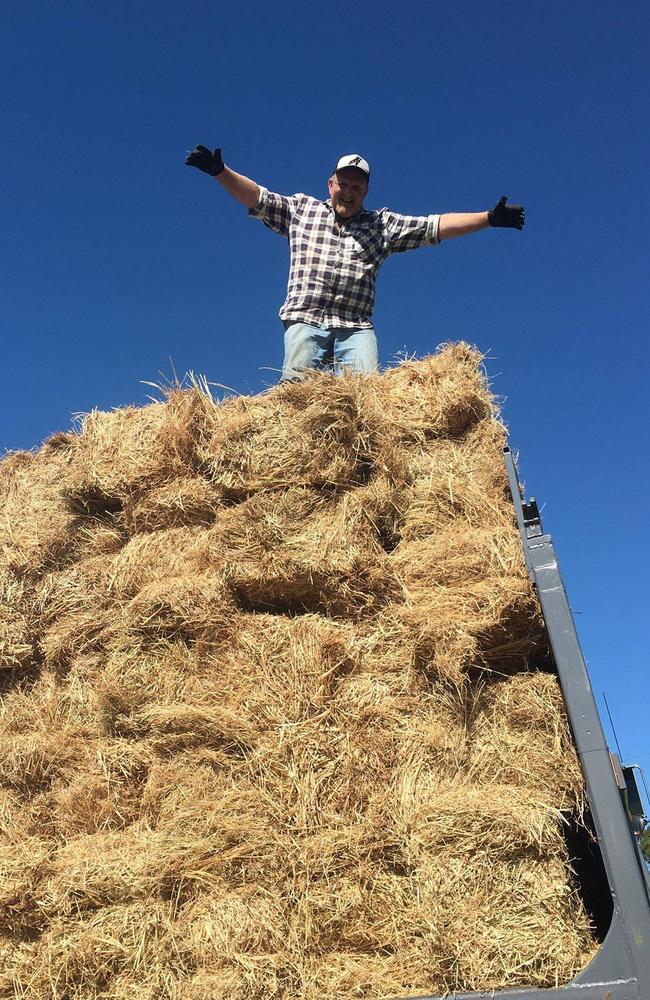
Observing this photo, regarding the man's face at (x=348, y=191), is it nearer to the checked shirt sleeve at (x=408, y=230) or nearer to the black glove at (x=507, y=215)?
the checked shirt sleeve at (x=408, y=230)

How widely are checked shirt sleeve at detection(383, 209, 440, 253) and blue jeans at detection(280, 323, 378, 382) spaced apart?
0.69 metres

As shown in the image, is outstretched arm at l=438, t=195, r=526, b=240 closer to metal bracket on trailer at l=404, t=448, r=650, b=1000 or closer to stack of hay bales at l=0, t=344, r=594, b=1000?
stack of hay bales at l=0, t=344, r=594, b=1000

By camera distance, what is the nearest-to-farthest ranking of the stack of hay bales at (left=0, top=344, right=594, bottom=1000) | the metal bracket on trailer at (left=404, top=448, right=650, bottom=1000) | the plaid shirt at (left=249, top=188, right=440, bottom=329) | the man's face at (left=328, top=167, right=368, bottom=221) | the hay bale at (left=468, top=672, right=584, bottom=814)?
the metal bracket on trailer at (left=404, top=448, right=650, bottom=1000)
the stack of hay bales at (left=0, top=344, right=594, bottom=1000)
the hay bale at (left=468, top=672, right=584, bottom=814)
the plaid shirt at (left=249, top=188, right=440, bottom=329)
the man's face at (left=328, top=167, right=368, bottom=221)

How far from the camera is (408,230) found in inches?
195

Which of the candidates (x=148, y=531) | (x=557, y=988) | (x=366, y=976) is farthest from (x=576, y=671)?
(x=148, y=531)

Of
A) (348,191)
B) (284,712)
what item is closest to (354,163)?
(348,191)

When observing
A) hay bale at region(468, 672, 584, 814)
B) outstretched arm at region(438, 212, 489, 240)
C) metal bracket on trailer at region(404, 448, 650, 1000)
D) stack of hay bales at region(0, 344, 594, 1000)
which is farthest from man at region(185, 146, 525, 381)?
hay bale at region(468, 672, 584, 814)

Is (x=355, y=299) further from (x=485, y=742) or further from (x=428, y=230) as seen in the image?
(x=485, y=742)

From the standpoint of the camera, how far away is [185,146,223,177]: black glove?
489cm

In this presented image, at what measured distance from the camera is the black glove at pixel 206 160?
A: 489 centimetres

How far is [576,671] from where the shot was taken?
276 centimetres

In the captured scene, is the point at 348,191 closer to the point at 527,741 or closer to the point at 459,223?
the point at 459,223

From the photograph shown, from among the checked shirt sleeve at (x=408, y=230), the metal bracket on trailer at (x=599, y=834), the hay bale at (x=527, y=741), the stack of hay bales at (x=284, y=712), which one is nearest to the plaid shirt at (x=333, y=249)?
the checked shirt sleeve at (x=408, y=230)

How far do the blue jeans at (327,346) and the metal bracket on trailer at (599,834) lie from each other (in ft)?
6.17
